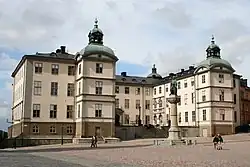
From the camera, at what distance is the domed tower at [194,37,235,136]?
229 ft

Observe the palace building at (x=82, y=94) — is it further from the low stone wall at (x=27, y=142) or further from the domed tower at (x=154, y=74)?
the domed tower at (x=154, y=74)

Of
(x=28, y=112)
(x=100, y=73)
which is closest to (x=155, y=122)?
(x=100, y=73)

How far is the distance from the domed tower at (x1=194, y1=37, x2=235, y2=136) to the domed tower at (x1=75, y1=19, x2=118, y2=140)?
1845cm

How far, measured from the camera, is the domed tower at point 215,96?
69781 millimetres

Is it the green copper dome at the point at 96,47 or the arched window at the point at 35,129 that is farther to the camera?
the green copper dome at the point at 96,47

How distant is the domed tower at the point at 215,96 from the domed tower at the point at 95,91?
60.5 ft

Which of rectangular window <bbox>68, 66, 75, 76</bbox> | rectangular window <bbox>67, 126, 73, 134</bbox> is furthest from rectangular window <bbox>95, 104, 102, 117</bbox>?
rectangular window <bbox>68, 66, 75, 76</bbox>

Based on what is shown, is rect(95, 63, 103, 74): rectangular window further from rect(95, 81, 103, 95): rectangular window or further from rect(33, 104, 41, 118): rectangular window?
rect(33, 104, 41, 118): rectangular window

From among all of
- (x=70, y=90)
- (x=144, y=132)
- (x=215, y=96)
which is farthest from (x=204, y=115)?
(x=70, y=90)

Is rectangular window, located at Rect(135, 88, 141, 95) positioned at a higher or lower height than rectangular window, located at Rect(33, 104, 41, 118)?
higher

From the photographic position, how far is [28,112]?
59.4m

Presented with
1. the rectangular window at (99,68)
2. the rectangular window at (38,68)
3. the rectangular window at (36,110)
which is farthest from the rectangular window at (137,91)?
the rectangular window at (36,110)

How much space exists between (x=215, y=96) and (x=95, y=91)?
2276cm

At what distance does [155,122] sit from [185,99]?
39.4 feet
